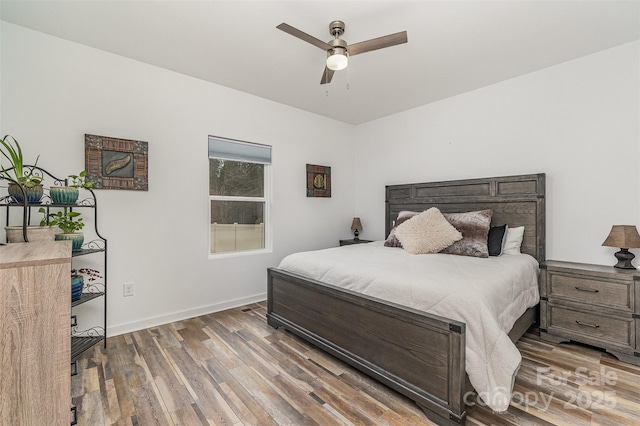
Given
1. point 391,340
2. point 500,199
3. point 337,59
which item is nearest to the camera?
point 391,340

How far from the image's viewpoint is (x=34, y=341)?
2.90 feet

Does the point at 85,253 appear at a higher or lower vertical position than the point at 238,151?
lower

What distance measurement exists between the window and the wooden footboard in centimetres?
132

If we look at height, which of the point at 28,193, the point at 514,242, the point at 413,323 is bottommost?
the point at 413,323

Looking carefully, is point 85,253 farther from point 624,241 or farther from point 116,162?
point 624,241

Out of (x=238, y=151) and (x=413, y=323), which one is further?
(x=238, y=151)

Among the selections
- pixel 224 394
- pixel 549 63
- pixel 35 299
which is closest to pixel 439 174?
pixel 549 63

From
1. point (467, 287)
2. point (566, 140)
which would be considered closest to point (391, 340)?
point (467, 287)

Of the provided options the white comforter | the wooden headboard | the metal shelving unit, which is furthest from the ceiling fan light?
the wooden headboard

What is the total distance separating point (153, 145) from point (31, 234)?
1330mm

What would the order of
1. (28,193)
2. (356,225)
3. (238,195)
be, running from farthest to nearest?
(356,225)
(238,195)
(28,193)

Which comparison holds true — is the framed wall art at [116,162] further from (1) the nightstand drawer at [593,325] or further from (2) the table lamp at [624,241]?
(2) the table lamp at [624,241]

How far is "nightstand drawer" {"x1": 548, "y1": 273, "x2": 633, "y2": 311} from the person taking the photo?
2.28 metres

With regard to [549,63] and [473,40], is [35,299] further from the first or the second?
[549,63]
